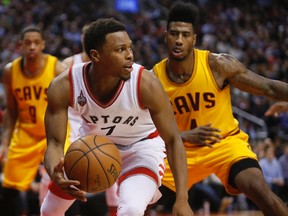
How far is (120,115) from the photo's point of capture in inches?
189

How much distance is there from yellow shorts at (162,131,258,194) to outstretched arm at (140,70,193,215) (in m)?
1.21

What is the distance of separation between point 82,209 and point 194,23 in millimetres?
4783

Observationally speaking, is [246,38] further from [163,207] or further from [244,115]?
[163,207]

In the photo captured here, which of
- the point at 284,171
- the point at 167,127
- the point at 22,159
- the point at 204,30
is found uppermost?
the point at 167,127

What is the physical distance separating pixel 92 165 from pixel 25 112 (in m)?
3.05

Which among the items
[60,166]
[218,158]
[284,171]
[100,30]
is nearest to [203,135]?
[218,158]

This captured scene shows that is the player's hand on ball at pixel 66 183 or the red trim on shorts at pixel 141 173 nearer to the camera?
the player's hand on ball at pixel 66 183

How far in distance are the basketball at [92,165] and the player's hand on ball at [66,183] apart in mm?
76

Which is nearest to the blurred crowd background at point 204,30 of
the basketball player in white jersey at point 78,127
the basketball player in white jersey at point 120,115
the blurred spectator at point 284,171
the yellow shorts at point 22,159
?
the blurred spectator at point 284,171

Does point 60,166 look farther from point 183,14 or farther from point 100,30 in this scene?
point 183,14

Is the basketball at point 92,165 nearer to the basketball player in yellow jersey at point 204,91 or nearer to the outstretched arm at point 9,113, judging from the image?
the basketball player in yellow jersey at point 204,91

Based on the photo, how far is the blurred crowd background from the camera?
15828 millimetres

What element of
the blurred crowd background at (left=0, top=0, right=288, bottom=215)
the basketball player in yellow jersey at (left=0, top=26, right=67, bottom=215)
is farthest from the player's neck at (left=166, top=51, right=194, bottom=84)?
the blurred crowd background at (left=0, top=0, right=288, bottom=215)

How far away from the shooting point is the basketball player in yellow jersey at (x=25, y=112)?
23.5ft
